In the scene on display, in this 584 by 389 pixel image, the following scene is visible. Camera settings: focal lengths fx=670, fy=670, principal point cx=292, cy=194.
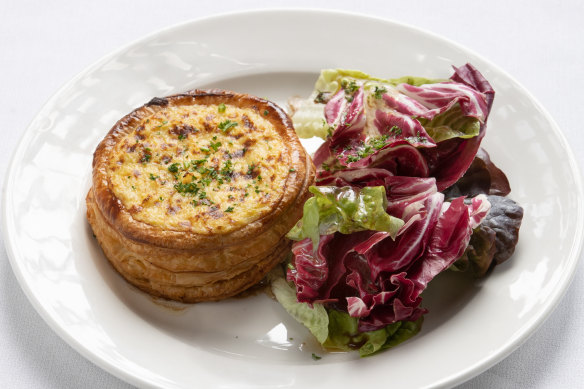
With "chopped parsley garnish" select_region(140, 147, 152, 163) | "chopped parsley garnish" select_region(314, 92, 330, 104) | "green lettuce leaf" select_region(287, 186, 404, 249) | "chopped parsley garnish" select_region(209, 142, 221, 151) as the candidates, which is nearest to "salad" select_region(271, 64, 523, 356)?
"green lettuce leaf" select_region(287, 186, 404, 249)

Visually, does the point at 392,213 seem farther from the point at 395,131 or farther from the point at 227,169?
the point at 227,169

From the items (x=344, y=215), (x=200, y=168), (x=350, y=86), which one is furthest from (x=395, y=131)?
(x=200, y=168)

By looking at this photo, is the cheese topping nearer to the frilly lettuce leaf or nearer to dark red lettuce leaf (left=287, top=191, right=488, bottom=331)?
dark red lettuce leaf (left=287, top=191, right=488, bottom=331)

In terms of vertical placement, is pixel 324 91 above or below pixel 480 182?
above

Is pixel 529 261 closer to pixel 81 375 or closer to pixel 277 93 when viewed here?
pixel 277 93

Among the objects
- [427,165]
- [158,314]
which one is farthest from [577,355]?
[158,314]

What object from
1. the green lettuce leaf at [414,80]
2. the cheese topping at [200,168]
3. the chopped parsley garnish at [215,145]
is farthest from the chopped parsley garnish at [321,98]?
the chopped parsley garnish at [215,145]
